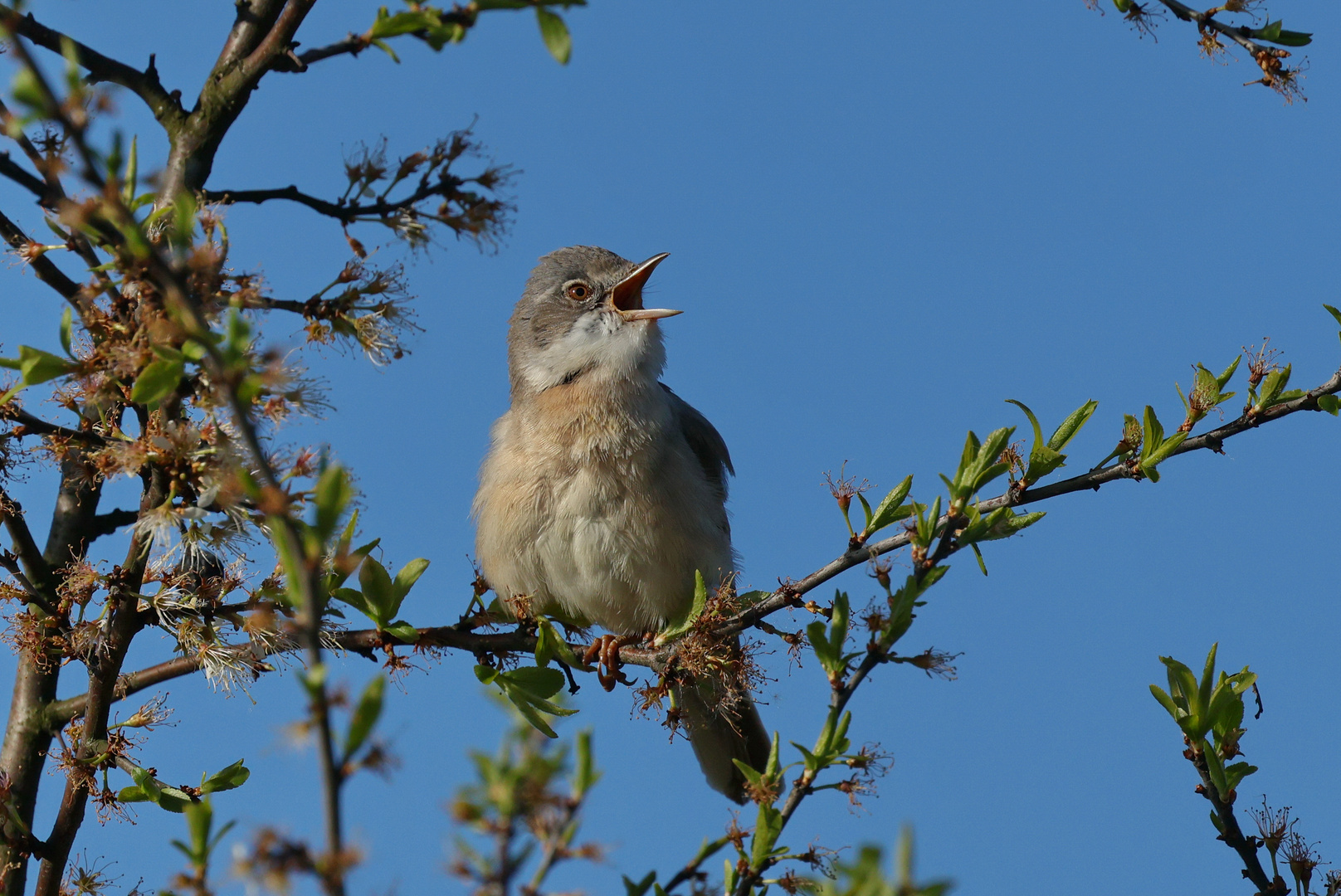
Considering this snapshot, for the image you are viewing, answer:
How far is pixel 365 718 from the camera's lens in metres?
1.43

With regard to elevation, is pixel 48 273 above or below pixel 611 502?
below

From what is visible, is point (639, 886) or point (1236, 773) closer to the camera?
point (639, 886)

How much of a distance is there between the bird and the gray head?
12 mm

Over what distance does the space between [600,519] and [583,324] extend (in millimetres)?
1239

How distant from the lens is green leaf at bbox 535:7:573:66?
7.50 ft

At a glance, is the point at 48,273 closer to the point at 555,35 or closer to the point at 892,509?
the point at 555,35

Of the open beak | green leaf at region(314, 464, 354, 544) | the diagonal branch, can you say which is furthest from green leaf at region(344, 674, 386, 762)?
the open beak

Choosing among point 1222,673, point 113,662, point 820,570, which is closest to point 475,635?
point 113,662

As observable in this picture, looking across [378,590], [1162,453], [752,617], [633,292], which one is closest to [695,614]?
[752,617]

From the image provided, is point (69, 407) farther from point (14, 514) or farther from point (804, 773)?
point (804, 773)

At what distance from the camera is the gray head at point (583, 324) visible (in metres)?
5.61

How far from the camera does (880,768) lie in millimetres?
2475

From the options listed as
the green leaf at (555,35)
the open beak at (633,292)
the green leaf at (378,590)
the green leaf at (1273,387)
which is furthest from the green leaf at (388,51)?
the open beak at (633,292)

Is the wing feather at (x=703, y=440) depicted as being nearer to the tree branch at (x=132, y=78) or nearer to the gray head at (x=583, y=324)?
the gray head at (x=583, y=324)
